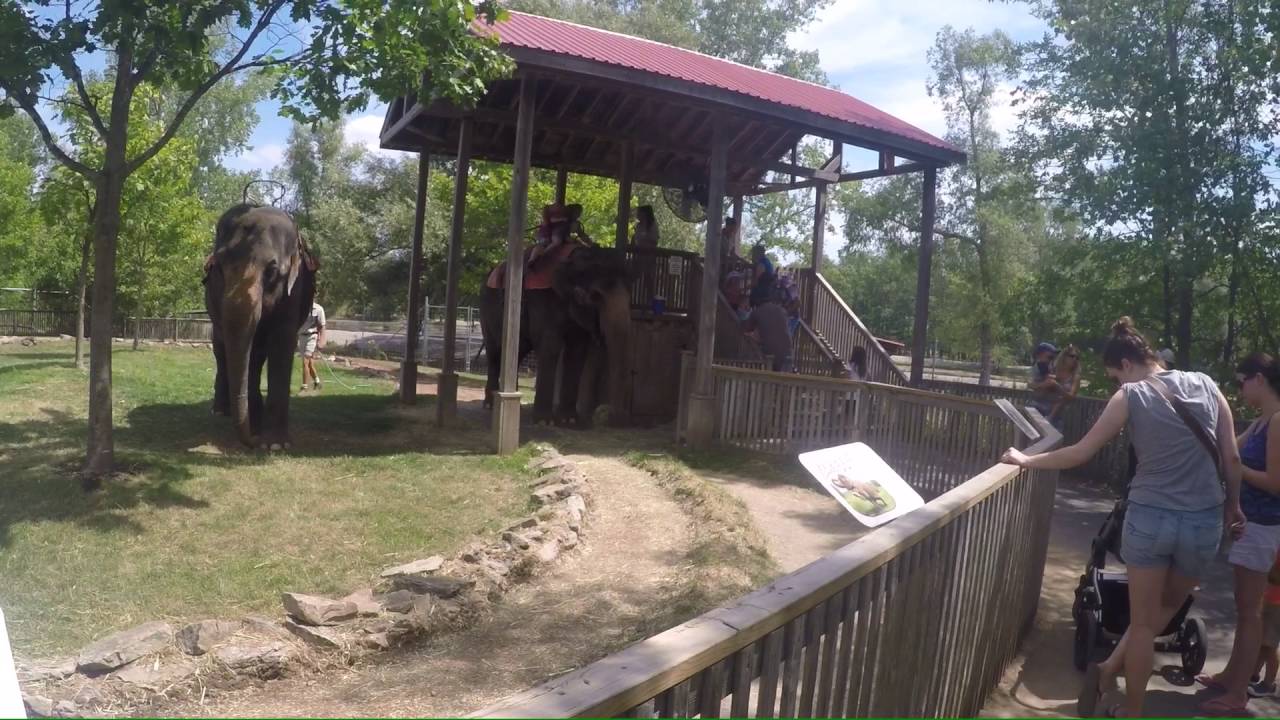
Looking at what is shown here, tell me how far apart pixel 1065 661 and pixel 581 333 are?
339 inches

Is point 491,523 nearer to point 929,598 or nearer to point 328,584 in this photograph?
point 328,584

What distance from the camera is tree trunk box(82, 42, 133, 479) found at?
Result: 782 cm

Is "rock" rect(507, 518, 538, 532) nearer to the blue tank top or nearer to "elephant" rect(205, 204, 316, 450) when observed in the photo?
"elephant" rect(205, 204, 316, 450)

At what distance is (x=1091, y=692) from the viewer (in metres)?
4.52

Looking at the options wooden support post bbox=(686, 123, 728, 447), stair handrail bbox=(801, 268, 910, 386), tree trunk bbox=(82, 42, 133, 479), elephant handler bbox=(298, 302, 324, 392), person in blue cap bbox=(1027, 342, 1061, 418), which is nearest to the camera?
tree trunk bbox=(82, 42, 133, 479)

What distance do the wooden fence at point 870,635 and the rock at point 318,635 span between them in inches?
91.3

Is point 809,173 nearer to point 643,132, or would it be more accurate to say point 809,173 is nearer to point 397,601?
point 643,132

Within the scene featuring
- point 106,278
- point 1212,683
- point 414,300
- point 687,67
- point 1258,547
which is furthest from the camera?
point 414,300

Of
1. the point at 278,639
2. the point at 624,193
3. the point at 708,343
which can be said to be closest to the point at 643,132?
the point at 624,193

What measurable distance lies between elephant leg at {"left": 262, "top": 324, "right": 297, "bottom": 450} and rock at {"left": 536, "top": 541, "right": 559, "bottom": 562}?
4.04 meters

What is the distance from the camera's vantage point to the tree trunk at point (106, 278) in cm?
782

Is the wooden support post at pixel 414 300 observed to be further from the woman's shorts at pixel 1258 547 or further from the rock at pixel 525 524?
the woman's shorts at pixel 1258 547

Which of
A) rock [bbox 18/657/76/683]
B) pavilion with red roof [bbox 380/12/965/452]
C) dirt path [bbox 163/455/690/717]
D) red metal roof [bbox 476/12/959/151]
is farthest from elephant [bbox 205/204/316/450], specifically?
rock [bbox 18/657/76/683]

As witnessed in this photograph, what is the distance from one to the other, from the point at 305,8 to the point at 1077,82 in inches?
489
